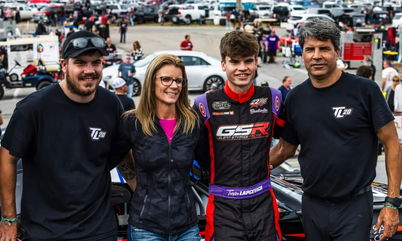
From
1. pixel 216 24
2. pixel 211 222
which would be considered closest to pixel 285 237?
pixel 211 222

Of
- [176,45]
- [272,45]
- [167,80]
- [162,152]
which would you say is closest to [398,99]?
[167,80]

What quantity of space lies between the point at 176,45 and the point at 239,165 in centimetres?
3293

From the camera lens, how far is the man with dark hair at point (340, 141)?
3.73 metres

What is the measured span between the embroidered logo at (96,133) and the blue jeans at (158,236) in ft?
1.87

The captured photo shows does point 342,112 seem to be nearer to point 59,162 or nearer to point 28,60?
point 59,162

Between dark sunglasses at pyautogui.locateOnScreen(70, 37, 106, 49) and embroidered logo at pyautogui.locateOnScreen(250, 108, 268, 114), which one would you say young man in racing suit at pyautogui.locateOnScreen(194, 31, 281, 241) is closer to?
embroidered logo at pyautogui.locateOnScreen(250, 108, 268, 114)

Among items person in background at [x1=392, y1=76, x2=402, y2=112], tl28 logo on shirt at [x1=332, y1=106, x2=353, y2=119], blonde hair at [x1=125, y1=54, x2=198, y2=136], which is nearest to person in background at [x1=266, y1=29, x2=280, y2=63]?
person in background at [x1=392, y1=76, x2=402, y2=112]

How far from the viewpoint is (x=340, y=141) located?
3734mm

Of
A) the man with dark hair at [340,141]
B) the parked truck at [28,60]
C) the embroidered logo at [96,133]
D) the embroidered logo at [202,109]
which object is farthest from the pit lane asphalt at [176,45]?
the embroidered logo at [96,133]

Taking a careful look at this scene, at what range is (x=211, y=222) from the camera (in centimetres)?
382

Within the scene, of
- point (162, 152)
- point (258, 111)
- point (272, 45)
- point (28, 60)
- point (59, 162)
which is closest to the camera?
point (59, 162)

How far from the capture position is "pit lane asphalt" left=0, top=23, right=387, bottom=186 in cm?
2017

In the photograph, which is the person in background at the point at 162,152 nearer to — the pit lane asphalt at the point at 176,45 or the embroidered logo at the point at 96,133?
the embroidered logo at the point at 96,133

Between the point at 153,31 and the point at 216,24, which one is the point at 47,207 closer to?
the point at 153,31
